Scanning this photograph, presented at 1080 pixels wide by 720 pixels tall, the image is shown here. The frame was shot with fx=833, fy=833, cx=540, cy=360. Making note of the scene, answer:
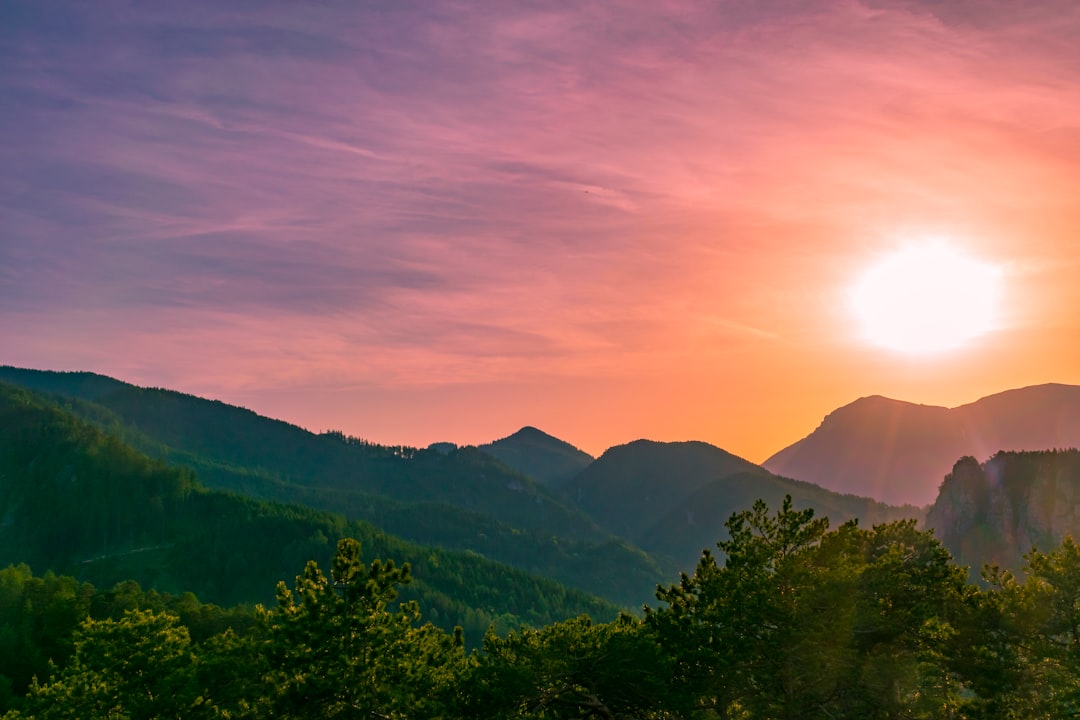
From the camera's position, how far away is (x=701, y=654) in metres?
49.3

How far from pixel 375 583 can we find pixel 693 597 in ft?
70.0

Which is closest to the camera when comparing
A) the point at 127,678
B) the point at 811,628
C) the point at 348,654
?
the point at 348,654

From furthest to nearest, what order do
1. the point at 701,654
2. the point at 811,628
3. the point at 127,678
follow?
the point at 127,678 < the point at 811,628 < the point at 701,654

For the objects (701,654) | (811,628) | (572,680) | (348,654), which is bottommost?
(348,654)

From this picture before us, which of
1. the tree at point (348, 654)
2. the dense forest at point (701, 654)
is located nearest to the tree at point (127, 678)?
the dense forest at point (701, 654)

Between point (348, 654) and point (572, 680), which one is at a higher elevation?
point (572, 680)

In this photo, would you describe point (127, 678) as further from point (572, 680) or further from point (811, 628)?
point (811, 628)

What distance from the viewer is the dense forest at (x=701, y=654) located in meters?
46.3

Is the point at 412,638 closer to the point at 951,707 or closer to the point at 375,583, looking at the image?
the point at 375,583

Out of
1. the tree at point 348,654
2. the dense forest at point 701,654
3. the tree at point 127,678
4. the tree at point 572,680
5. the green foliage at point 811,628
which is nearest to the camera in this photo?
the tree at point 348,654

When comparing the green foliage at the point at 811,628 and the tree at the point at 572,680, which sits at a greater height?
the green foliage at the point at 811,628

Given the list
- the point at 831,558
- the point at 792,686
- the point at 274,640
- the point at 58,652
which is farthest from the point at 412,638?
the point at 58,652

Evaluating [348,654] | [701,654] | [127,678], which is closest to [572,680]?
[701,654]

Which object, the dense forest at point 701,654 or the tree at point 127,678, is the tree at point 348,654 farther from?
the tree at point 127,678
